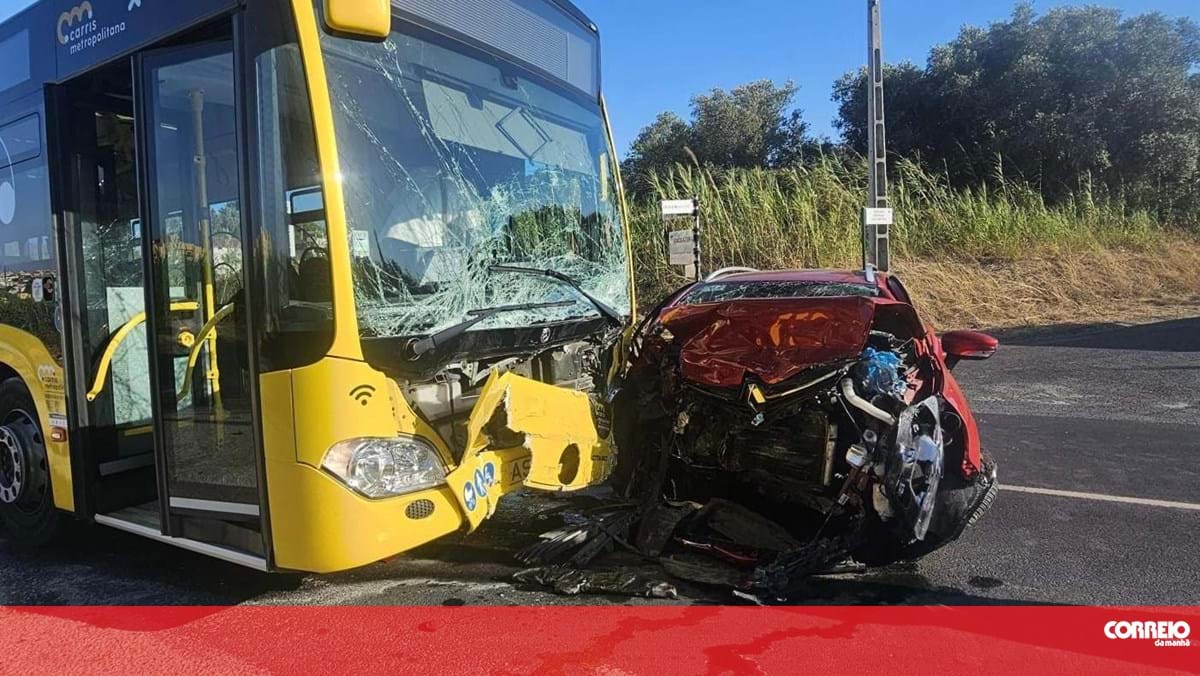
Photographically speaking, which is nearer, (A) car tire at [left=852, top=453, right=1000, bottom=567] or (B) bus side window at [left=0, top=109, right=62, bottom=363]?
(A) car tire at [left=852, top=453, right=1000, bottom=567]

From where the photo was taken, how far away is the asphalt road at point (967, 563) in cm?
383

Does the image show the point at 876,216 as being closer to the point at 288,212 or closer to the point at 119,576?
the point at 288,212

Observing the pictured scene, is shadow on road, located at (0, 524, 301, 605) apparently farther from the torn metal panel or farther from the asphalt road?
the torn metal panel

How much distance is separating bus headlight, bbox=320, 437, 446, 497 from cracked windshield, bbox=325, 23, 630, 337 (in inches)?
18.0

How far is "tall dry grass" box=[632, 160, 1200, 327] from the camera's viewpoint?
1589 cm

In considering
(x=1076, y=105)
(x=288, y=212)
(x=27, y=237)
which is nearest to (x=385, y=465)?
(x=288, y=212)

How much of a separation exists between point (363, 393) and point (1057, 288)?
16.5m

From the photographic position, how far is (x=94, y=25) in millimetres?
3936

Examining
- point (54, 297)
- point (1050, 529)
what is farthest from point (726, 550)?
point (54, 297)

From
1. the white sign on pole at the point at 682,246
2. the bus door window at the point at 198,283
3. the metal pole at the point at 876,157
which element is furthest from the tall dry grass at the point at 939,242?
the bus door window at the point at 198,283

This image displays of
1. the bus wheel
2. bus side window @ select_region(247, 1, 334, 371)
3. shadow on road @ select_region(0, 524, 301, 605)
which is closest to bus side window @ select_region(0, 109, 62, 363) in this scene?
the bus wheel

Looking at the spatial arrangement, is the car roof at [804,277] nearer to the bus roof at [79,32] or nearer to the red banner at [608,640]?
the red banner at [608,640]

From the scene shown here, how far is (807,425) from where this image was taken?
4.16 metres

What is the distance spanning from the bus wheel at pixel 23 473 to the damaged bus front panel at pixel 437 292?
2533 millimetres
